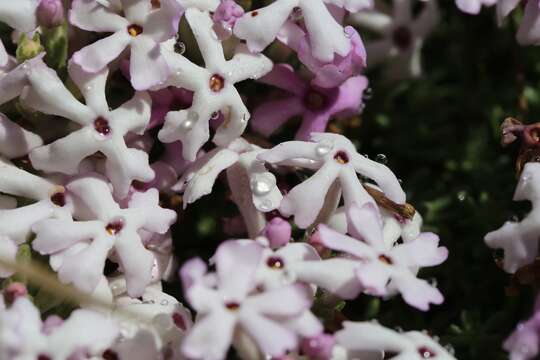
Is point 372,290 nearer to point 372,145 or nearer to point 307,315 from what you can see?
point 307,315

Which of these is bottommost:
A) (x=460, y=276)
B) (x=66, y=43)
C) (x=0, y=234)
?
(x=460, y=276)

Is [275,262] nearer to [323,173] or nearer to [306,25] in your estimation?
[323,173]

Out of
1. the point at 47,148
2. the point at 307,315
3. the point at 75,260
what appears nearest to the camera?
the point at 307,315

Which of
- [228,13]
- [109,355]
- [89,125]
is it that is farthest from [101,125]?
[109,355]

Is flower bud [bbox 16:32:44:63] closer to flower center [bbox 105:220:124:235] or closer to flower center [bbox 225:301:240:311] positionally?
flower center [bbox 105:220:124:235]

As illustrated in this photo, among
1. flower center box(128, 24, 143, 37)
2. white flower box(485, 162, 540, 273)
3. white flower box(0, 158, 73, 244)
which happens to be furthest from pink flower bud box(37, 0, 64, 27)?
white flower box(485, 162, 540, 273)

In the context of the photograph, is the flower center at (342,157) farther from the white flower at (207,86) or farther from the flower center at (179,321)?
the flower center at (179,321)

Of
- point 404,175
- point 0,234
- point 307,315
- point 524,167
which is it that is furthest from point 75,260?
point 404,175
